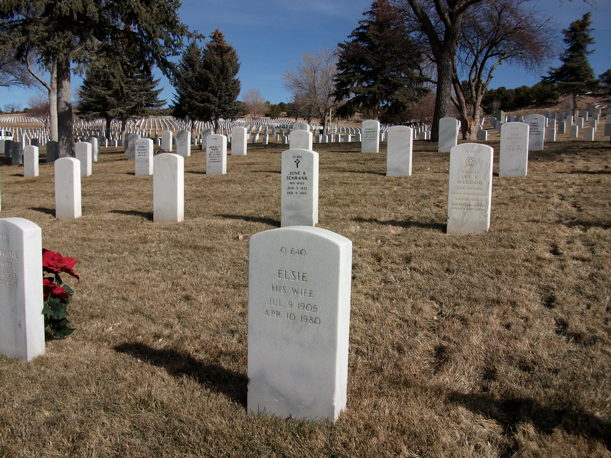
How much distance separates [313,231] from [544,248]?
15.7ft

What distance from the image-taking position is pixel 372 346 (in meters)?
4.42

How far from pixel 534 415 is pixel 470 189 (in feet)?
16.4

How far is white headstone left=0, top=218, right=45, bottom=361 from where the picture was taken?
4.12 metres

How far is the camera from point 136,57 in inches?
958

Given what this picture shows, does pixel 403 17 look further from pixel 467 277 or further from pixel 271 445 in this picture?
pixel 271 445

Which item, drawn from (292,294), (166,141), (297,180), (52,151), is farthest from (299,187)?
(52,151)

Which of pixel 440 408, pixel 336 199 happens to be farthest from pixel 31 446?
pixel 336 199

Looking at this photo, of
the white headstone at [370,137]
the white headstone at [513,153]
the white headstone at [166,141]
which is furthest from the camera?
the white headstone at [166,141]

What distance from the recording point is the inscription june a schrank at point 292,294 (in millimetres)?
3211

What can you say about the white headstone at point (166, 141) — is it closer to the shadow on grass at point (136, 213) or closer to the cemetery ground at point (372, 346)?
the shadow on grass at point (136, 213)

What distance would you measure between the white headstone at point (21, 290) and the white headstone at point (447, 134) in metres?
15.8

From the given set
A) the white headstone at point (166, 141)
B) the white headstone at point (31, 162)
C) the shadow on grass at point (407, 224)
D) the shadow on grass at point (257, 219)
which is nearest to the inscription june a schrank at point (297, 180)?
the shadow on grass at point (257, 219)

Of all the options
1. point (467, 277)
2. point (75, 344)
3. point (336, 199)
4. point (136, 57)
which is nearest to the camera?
point (75, 344)

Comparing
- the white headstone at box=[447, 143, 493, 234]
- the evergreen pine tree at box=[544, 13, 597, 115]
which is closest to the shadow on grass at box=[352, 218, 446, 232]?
the white headstone at box=[447, 143, 493, 234]
